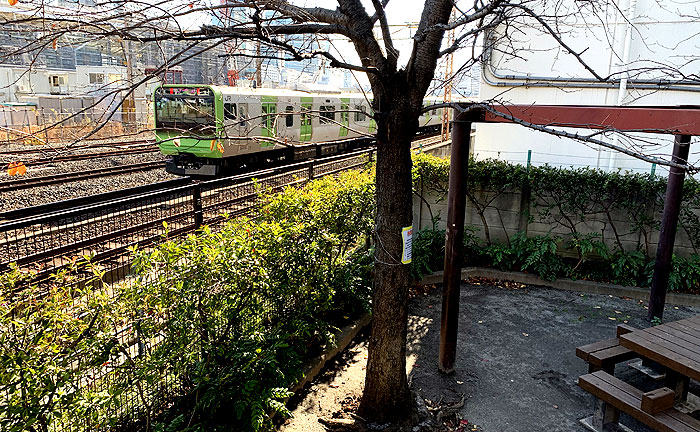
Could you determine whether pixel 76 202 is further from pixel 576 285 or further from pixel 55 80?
pixel 55 80

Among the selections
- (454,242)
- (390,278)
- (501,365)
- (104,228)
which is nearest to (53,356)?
(390,278)

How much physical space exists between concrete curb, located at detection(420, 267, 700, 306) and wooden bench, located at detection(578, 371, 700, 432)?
3738 mm

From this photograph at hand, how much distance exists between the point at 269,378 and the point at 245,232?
1187mm

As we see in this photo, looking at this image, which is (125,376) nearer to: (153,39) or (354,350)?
(153,39)

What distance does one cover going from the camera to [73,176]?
14.9 m

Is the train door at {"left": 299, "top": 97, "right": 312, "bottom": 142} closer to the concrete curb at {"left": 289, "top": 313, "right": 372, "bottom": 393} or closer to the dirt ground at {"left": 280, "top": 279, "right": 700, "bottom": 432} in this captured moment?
the dirt ground at {"left": 280, "top": 279, "right": 700, "bottom": 432}

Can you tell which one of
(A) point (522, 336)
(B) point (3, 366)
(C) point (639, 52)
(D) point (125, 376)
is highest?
(C) point (639, 52)

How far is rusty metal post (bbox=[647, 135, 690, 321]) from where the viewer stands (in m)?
6.37

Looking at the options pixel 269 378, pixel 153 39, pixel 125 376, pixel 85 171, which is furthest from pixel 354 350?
pixel 85 171

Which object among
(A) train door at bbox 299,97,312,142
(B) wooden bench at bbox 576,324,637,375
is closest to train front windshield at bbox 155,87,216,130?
(A) train door at bbox 299,97,312,142

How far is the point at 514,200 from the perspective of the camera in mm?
8883

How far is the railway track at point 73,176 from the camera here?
1320 centimetres

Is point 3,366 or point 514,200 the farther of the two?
point 514,200

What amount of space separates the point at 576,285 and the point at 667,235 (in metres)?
1.80
